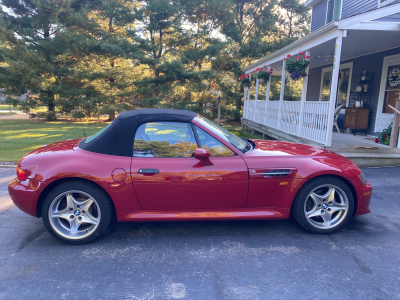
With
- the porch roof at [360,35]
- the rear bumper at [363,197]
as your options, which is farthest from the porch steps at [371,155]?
the rear bumper at [363,197]

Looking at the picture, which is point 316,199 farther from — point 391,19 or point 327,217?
point 391,19

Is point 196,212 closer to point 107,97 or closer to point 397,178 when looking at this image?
point 397,178

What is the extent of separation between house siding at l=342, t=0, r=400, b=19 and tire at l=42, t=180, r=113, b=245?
10.8 m

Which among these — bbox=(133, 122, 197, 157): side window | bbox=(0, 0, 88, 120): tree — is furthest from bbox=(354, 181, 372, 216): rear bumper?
bbox=(0, 0, 88, 120): tree

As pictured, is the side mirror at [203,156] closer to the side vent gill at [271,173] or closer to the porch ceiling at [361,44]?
the side vent gill at [271,173]

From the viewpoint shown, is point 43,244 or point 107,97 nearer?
point 43,244

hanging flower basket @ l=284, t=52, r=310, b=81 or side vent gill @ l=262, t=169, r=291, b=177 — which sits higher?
hanging flower basket @ l=284, t=52, r=310, b=81

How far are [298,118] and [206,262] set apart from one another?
23.8ft

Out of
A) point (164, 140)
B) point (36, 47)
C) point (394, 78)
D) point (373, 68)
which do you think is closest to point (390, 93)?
point (394, 78)

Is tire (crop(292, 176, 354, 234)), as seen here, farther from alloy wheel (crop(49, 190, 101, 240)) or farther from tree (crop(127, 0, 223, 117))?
tree (crop(127, 0, 223, 117))

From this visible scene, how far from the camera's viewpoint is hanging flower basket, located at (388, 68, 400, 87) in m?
8.49

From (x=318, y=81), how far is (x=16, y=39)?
19.4 metres

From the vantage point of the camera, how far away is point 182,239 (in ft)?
11.2

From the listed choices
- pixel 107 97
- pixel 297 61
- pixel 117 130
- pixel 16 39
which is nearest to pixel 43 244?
pixel 117 130
